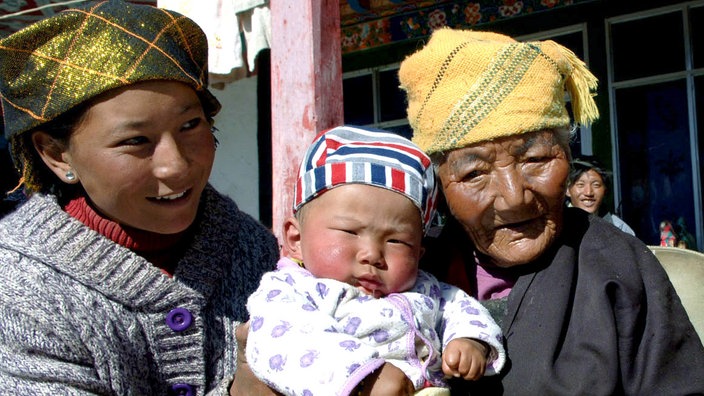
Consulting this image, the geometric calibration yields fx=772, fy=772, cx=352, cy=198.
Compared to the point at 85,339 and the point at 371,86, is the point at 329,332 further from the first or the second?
the point at 371,86

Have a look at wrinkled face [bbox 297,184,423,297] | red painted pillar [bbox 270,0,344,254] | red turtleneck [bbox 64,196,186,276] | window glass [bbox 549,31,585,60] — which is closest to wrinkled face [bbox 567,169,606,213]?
window glass [bbox 549,31,585,60]

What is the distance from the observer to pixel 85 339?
2000mm

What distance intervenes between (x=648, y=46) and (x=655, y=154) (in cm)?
93

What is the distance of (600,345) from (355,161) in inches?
32.3

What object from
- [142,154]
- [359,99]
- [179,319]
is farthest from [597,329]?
[359,99]

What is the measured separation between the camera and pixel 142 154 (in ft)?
6.67

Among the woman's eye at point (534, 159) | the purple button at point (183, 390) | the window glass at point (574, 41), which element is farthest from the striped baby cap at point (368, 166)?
the window glass at point (574, 41)

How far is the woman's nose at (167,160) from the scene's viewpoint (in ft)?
6.73

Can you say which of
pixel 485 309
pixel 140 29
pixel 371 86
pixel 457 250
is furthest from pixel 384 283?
pixel 371 86

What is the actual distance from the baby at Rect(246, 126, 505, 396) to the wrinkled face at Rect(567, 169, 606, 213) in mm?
4550

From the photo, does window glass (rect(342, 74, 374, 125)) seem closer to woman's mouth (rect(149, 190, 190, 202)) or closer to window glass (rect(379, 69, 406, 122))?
window glass (rect(379, 69, 406, 122))

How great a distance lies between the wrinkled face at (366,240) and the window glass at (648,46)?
5167mm

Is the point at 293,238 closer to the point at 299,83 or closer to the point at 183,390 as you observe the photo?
the point at 183,390

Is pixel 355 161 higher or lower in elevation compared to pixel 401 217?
higher
